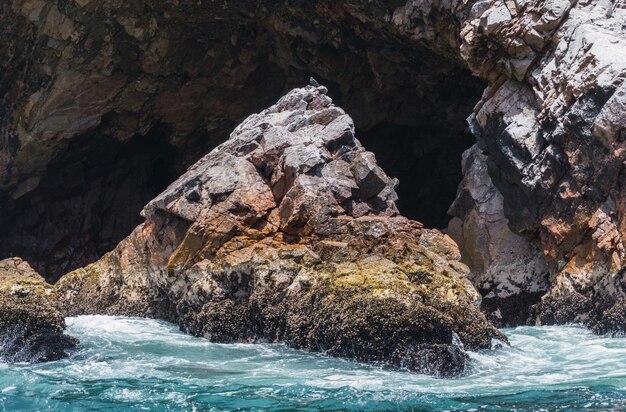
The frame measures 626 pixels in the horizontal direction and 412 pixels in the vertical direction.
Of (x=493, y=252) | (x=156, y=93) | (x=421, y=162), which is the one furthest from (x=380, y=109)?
(x=493, y=252)

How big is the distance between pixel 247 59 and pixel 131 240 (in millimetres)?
7881

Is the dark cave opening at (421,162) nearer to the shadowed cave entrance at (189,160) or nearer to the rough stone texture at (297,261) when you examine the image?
the shadowed cave entrance at (189,160)

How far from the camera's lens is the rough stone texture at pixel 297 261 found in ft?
39.7

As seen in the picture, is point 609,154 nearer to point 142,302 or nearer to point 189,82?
point 142,302

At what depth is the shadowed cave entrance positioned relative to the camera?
77.5ft

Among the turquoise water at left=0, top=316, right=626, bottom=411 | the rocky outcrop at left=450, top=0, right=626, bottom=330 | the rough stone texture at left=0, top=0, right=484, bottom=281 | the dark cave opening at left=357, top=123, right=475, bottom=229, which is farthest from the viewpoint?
the dark cave opening at left=357, top=123, right=475, bottom=229

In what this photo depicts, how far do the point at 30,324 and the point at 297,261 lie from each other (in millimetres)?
4013

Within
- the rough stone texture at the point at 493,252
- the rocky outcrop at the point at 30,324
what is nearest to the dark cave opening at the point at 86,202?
the rough stone texture at the point at 493,252

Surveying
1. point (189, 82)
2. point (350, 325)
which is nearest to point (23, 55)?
point (189, 82)

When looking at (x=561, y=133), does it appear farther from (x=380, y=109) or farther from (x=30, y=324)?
(x=30, y=324)

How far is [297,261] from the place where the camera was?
14.0m

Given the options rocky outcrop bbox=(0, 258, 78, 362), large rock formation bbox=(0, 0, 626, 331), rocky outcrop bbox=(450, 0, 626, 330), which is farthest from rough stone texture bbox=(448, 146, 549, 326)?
rocky outcrop bbox=(0, 258, 78, 362)

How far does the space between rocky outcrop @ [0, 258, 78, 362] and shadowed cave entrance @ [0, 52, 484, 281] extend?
10714 mm

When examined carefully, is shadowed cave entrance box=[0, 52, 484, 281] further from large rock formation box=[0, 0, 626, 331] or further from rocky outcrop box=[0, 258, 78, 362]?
rocky outcrop box=[0, 258, 78, 362]
